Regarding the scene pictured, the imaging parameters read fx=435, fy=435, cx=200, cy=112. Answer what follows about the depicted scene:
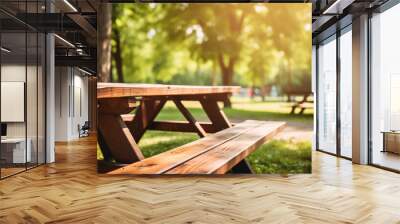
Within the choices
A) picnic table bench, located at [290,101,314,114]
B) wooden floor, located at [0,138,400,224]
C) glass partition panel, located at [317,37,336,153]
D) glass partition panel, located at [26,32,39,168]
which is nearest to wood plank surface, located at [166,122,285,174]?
wooden floor, located at [0,138,400,224]

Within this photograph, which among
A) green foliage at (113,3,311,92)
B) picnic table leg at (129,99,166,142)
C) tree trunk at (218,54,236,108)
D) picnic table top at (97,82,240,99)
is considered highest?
green foliage at (113,3,311,92)

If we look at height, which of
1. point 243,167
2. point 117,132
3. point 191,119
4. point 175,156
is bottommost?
point 243,167

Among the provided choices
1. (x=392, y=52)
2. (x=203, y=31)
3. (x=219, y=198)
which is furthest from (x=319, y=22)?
(x=219, y=198)

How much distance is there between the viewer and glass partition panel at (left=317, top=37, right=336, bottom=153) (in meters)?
9.13

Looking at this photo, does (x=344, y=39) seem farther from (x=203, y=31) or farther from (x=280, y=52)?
(x=203, y=31)

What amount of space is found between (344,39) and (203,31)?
3.54 meters

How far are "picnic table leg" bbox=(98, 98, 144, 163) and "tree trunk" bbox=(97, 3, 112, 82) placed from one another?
45 centimetres

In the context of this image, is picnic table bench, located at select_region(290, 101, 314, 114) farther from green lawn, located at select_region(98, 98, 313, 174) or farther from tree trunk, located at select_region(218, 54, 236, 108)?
tree trunk, located at select_region(218, 54, 236, 108)

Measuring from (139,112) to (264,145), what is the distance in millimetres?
1812

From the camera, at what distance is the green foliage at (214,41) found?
244 inches

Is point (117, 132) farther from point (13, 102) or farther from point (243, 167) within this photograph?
point (243, 167)

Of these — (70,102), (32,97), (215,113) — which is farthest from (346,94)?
(70,102)

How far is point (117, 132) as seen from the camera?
5.91 meters

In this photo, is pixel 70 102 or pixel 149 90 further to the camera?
pixel 70 102
